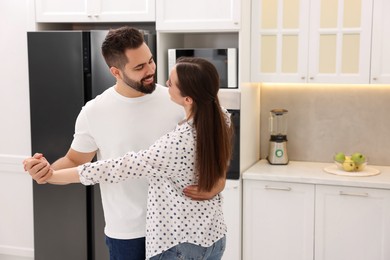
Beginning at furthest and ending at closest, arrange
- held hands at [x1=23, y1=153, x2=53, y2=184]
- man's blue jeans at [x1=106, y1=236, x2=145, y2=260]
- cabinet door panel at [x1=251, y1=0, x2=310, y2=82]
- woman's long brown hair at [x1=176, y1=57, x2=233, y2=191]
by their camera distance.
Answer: cabinet door panel at [x1=251, y1=0, x2=310, y2=82], man's blue jeans at [x1=106, y1=236, x2=145, y2=260], held hands at [x1=23, y1=153, x2=53, y2=184], woman's long brown hair at [x1=176, y1=57, x2=233, y2=191]

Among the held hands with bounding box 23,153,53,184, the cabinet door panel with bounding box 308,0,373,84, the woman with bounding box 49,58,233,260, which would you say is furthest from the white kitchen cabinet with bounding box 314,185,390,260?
the held hands with bounding box 23,153,53,184

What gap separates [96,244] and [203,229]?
1832 mm

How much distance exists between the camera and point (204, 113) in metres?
2.07

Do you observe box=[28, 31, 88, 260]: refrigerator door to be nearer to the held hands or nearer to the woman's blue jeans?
the held hands

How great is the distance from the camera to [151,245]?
214 centimetres

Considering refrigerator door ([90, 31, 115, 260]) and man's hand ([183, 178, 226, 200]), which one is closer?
man's hand ([183, 178, 226, 200])

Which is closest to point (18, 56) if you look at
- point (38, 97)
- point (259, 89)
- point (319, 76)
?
point (38, 97)

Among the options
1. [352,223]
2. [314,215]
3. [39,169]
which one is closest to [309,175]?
[314,215]

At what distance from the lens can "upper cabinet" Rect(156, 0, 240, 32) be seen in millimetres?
3592

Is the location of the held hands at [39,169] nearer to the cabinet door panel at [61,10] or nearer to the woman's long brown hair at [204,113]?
the woman's long brown hair at [204,113]

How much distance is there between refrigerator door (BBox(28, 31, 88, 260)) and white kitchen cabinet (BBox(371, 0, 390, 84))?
1.74m

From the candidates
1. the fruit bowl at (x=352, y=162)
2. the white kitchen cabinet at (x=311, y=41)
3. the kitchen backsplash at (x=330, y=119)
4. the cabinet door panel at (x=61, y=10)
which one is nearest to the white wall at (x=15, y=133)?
the cabinet door panel at (x=61, y=10)

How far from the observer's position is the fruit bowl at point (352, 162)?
3.79m

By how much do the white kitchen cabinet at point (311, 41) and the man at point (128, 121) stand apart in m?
1.64
